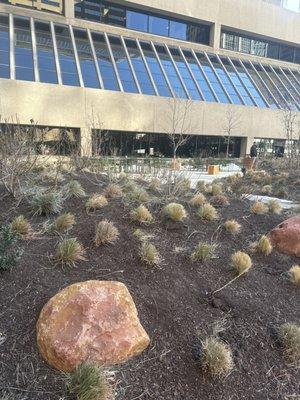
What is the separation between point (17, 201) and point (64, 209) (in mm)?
821

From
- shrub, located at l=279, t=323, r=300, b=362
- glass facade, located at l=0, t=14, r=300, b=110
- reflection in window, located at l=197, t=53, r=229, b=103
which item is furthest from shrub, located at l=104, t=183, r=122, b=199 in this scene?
reflection in window, located at l=197, t=53, r=229, b=103

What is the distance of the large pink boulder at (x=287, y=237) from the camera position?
245 inches

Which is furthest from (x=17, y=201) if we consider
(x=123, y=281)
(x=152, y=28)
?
(x=152, y=28)

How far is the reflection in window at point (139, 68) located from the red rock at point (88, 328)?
23.5 metres

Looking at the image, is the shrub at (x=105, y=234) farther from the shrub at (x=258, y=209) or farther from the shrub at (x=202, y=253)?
the shrub at (x=258, y=209)

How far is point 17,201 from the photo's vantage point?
6281mm

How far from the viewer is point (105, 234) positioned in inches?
201

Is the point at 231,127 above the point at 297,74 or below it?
below

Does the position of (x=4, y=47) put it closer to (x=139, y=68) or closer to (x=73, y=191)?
(x=139, y=68)

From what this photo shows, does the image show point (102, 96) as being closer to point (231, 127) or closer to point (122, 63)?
point (122, 63)

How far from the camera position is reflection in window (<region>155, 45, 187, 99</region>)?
27047 millimetres

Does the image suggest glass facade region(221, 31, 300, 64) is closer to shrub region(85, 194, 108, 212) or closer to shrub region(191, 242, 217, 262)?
shrub region(85, 194, 108, 212)

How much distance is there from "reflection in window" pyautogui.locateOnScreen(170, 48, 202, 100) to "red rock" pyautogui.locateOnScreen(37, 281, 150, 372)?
25360mm

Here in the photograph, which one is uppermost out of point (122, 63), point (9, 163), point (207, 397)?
point (122, 63)
